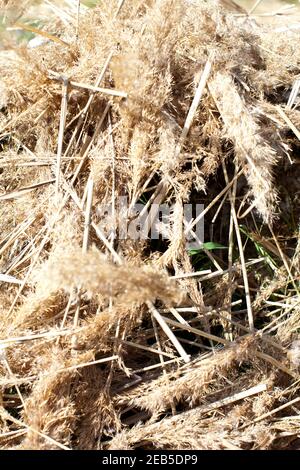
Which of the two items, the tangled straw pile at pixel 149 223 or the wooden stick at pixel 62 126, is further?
the wooden stick at pixel 62 126

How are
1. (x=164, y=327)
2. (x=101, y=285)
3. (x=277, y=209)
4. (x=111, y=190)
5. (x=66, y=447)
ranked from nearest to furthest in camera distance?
1. (x=101, y=285)
2. (x=66, y=447)
3. (x=164, y=327)
4. (x=111, y=190)
5. (x=277, y=209)

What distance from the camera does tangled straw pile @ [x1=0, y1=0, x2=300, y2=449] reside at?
1.89 meters

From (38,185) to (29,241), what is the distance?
196 mm

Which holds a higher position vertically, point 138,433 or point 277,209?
point 277,209

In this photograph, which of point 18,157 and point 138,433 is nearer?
point 138,433

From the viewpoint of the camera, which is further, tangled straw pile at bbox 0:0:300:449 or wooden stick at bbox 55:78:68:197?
wooden stick at bbox 55:78:68:197

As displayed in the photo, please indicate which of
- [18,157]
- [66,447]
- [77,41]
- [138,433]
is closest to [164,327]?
[138,433]

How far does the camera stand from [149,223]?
213 cm

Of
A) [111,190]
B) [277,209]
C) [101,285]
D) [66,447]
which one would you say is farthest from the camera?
[277,209]

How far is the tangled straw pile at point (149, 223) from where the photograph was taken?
1895 millimetres

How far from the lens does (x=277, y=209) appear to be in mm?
2271

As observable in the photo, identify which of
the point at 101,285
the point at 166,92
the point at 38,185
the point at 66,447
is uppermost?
the point at 166,92
